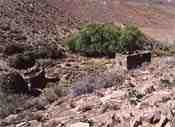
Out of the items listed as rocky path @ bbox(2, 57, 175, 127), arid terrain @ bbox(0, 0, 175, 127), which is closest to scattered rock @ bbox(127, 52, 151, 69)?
arid terrain @ bbox(0, 0, 175, 127)

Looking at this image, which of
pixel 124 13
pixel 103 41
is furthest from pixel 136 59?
pixel 124 13

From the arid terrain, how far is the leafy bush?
683 millimetres

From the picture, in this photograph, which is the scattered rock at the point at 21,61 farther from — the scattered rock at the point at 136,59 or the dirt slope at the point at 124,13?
the dirt slope at the point at 124,13

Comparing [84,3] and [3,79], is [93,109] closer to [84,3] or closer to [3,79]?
[3,79]

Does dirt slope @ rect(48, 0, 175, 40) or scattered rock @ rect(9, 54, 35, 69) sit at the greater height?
dirt slope @ rect(48, 0, 175, 40)

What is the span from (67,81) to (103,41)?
25.9ft

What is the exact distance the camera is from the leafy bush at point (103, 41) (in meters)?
22.0

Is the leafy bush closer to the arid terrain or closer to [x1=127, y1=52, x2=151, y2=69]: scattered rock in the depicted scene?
the arid terrain

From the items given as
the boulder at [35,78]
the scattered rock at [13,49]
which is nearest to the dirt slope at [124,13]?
the scattered rock at [13,49]

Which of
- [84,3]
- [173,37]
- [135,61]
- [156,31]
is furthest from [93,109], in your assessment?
[84,3]

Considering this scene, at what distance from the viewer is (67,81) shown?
14906 mm

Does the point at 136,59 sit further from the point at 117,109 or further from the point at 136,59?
the point at 117,109

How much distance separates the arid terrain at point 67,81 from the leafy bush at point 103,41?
0.68m

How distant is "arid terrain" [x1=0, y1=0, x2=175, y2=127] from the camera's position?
8.49 metres
